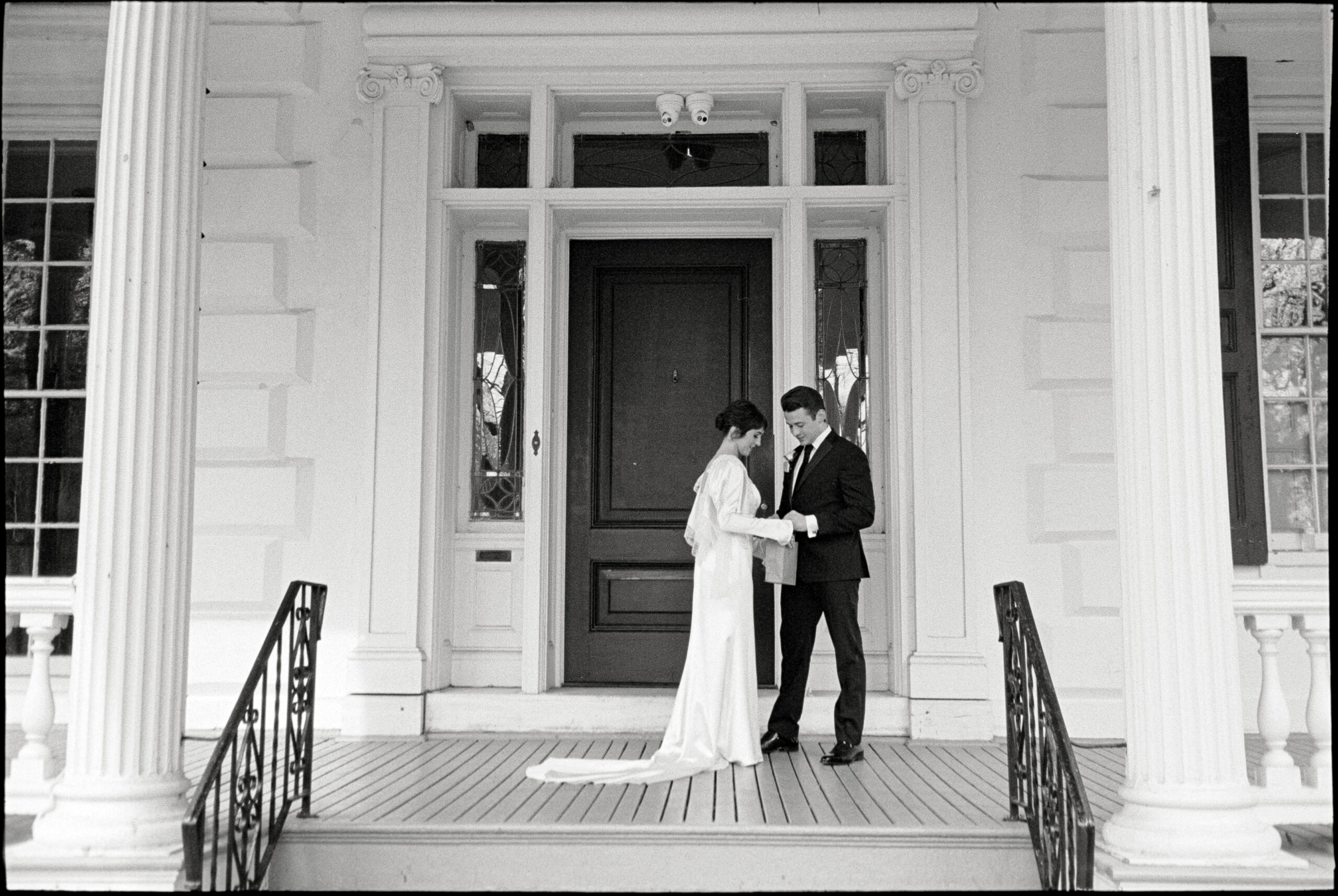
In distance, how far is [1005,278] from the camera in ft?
21.7

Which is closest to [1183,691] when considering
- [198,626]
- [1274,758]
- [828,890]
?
[1274,758]

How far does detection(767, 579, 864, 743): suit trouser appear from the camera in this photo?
18.7 feet

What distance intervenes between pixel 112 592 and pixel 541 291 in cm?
327

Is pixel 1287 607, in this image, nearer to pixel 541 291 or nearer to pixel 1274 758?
pixel 1274 758

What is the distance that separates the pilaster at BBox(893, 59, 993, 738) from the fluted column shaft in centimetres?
376

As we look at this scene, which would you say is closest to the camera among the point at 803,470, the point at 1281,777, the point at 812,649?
the point at 1281,777

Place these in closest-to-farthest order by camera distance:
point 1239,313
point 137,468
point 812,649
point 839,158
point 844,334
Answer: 1. point 137,468
2. point 812,649
3. point 1239,313
4. point 844,334
5. point 839,158

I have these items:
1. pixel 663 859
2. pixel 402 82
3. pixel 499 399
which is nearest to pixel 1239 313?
pixel 499 399

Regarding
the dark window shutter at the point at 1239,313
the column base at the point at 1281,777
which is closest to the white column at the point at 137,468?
the column base at the point at 1281,777

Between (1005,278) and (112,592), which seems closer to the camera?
(112,592)

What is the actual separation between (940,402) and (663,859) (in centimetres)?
313

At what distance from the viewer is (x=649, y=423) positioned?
7051 millimetres

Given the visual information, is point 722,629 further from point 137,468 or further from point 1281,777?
point 137,468

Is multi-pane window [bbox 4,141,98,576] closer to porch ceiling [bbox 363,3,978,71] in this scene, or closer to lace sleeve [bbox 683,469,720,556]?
porch ceiling [bbox 363,3,978,71]
